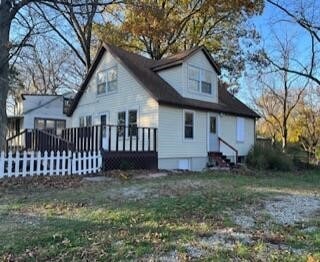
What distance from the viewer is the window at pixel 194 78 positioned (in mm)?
20891

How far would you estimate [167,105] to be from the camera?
1889 centimetres

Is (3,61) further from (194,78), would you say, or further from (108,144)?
(194,78)

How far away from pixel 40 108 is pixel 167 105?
864 inches

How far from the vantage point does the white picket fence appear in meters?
12.7

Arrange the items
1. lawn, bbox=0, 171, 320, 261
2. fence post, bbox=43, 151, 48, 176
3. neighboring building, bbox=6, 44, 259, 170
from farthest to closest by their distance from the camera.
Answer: neighboring building, bbox=6, 44, 259, 170 < fence post, bbox=43, 151, 48, 176 < lawn, bbox=0, 171, 320, 261

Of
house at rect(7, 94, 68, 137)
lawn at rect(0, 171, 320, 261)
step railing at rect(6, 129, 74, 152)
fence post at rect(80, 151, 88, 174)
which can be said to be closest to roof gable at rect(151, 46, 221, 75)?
step railing at rect(6, 129, 74, 152)

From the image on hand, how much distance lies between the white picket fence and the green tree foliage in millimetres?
13442

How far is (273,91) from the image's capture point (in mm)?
38188

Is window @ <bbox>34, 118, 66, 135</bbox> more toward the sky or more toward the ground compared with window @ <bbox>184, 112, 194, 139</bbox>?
more toward the sky

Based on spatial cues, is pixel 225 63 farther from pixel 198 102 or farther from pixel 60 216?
pixel 60 216

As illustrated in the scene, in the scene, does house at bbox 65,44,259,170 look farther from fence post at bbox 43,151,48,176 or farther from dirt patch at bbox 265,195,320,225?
dirt patch at bbox 265,195,320,225

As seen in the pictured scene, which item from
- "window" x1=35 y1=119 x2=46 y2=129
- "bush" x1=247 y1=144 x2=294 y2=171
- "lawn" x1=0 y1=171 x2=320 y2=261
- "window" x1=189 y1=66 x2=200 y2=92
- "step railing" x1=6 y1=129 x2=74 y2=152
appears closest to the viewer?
"lawn" x1=0 y1=171 x2=320 y2=261

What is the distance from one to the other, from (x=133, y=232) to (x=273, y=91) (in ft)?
114

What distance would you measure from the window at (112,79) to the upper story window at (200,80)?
4.12 m
